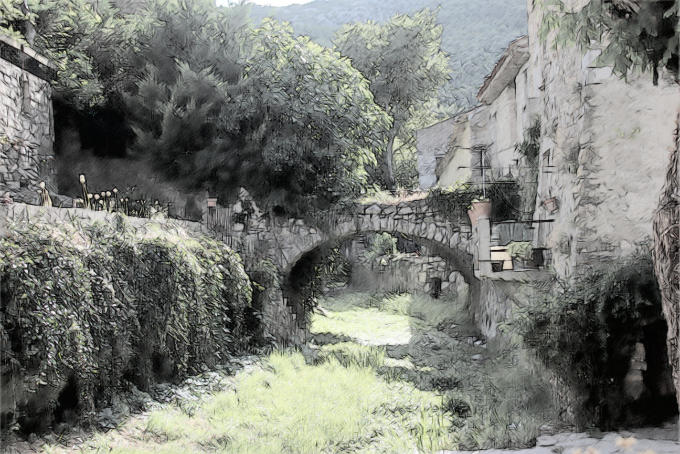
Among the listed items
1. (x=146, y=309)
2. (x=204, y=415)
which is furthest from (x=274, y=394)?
(x=146, y=309)

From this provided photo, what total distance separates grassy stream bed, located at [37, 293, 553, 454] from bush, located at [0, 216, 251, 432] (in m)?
0.53

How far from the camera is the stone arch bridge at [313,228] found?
1180cm

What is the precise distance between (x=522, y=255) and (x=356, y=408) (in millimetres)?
2932

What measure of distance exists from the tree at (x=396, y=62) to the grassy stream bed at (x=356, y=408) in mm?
14814

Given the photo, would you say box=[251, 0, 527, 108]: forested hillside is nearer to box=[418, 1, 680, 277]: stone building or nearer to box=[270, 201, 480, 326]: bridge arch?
box=[270, 201, 480, 326]: bridge arch

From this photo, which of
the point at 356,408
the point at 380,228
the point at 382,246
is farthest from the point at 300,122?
the point at 382,246

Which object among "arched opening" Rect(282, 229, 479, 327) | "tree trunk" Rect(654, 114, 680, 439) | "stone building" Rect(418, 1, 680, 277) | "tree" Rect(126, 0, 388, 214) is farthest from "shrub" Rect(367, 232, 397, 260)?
"tree trunk" Rect(654, 114, 680, 439)

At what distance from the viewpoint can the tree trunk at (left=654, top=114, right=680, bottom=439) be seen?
9.07ft

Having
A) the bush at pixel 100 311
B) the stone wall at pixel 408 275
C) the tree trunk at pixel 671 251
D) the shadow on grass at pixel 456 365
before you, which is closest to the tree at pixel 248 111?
the bush at pixel 100 311

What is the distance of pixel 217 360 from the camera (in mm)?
8797

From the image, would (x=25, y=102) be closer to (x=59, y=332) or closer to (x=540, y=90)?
(x=59, y=332)

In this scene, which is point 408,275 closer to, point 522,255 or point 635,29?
point 522,255

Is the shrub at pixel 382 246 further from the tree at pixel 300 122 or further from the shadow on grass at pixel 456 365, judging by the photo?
the tree at pixel 300 122

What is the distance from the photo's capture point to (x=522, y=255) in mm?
7727
